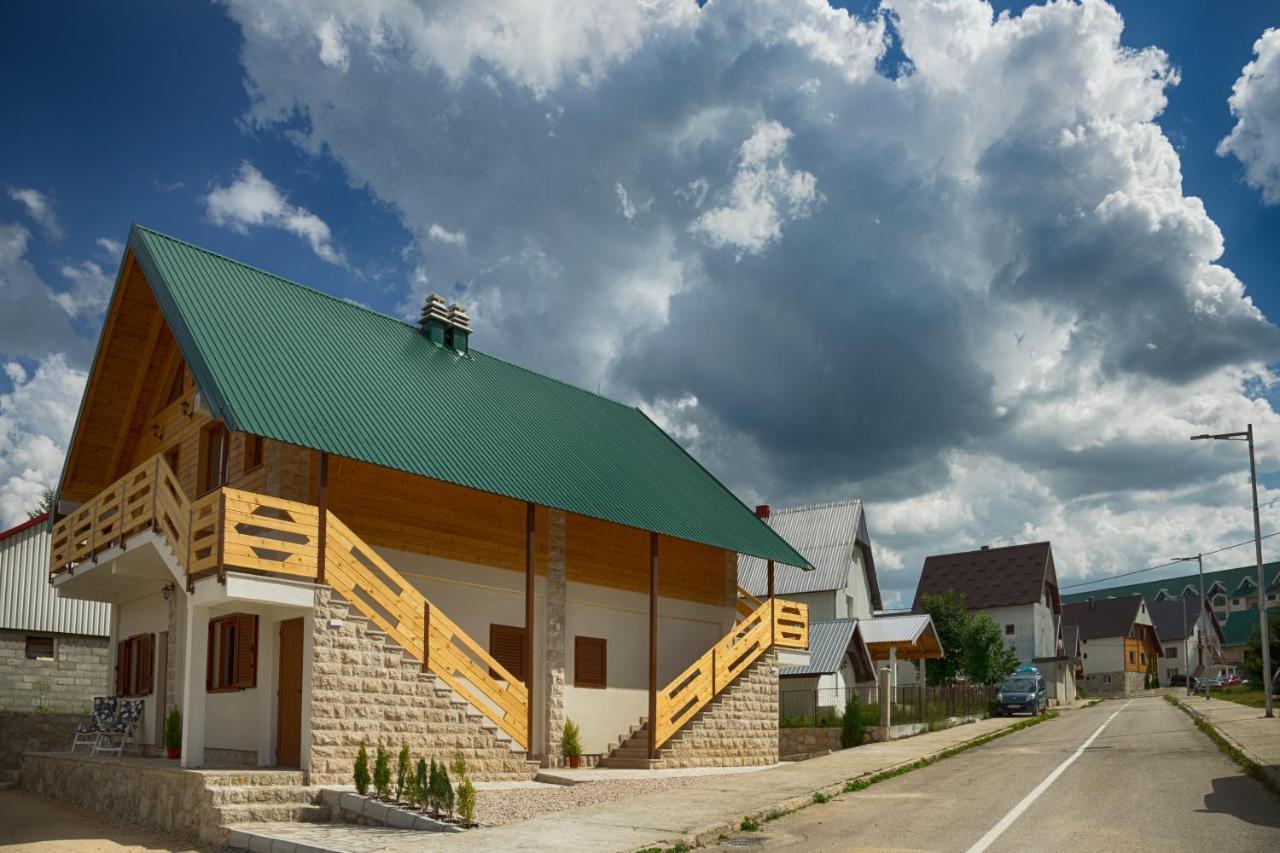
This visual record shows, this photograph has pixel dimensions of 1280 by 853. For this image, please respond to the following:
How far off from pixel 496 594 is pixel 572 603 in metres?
2.03

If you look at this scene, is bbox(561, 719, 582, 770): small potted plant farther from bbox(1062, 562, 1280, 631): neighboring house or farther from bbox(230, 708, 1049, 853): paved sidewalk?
bbox(1062, 562, 1280, 631): neighboring house

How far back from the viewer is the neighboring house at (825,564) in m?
45.5

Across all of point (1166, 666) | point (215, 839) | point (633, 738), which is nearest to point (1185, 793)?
point (633, 738)

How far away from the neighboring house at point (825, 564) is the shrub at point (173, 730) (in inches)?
1053

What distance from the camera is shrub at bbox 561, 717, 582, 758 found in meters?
21.8

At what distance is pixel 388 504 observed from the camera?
19969 millimetres

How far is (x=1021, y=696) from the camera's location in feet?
144

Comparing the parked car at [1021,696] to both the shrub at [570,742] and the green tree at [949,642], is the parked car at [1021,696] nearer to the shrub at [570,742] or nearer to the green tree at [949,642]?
the green tree at [949,642]

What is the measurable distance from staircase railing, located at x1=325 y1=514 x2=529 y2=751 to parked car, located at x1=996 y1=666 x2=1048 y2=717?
2970 centimetres

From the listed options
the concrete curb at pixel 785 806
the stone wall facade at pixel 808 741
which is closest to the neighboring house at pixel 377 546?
the concrete curb at pixel 785 806

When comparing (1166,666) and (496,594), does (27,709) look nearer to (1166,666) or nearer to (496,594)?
(496,594)

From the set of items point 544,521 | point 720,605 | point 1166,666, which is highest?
point 544,521

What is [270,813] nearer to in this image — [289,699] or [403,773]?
[403,773]

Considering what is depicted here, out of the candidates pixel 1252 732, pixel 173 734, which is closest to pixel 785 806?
pixel 173 734
